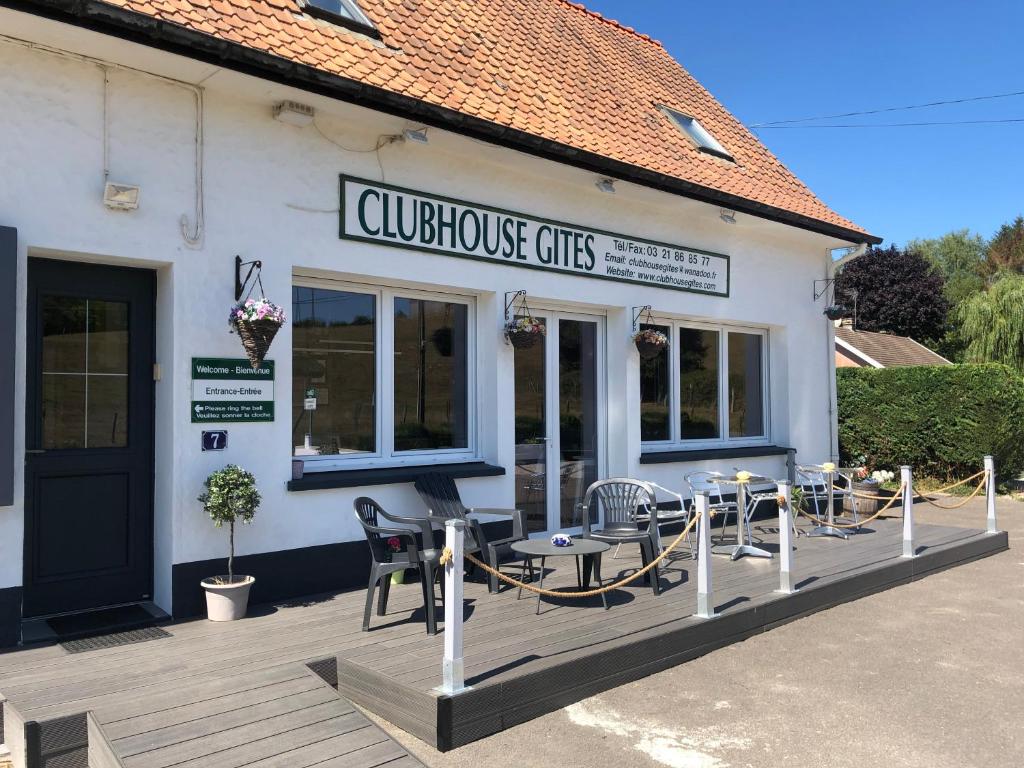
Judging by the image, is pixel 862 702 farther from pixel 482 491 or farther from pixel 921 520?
pixel 921 520

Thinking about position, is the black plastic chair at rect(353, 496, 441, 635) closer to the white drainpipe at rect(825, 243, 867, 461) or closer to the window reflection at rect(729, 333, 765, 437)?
the window reflection at rect(729, 333, 765, 437)

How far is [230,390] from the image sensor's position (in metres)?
6.07

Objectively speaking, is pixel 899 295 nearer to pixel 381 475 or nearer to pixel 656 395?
pixel 656 395

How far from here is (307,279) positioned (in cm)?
681

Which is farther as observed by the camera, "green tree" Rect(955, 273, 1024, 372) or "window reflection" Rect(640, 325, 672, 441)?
"green tree" Rect(955, 273, 1024, 372)

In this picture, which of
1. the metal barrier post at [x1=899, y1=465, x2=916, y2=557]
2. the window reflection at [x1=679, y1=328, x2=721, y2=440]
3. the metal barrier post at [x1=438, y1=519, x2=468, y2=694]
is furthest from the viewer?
the window reflection at [x1=679, y1=328, x2=721, y2=440]

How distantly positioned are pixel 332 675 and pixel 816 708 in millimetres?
2847

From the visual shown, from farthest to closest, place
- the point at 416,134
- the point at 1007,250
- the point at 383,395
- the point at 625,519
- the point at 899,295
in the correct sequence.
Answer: the point at 1007,250, the point at 899,295, the point at 625,519, the point at 383,395, the point at 416,134

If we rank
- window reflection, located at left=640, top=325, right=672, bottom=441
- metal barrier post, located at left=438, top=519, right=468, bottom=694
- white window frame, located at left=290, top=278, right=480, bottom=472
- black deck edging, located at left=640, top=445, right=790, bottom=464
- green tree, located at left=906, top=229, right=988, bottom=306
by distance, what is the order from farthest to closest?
green tree, located at left=906, top=229, right=988, bottom=306, window reflection, located at left=640, top=325, right=672, bottom=441, black deck edging, located at left=640, top=445, right=790, bottom=464, white window frame, located at left=290, top=278, right=480, bottom=472, metal barrier post, located at left=438, top=519, right=468, bottom=694

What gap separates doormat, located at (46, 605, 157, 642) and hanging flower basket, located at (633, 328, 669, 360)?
18.2ft

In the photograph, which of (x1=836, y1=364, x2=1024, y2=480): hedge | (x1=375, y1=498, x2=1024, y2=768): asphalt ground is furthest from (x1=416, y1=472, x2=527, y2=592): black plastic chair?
(x1=836, y1=364, x2=1024, y2=480): hedge

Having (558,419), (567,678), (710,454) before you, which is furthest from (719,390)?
(567,678)

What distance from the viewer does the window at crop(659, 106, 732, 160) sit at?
10805 mm

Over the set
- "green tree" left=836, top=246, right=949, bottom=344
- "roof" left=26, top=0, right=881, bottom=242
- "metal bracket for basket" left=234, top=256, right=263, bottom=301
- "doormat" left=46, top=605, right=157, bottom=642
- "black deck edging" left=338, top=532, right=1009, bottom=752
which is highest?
"green tree" left=836, top=246, right=949, bottom=344
